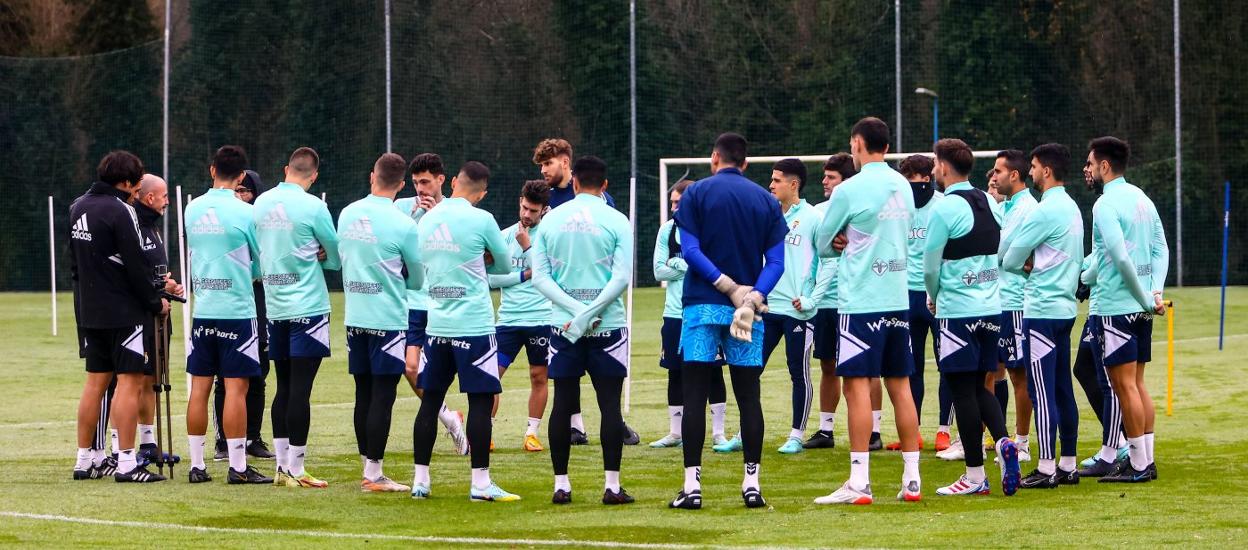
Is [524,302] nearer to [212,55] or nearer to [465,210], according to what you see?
[465,210]

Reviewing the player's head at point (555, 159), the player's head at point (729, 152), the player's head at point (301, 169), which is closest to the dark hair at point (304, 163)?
the player's head at point (301, 169)

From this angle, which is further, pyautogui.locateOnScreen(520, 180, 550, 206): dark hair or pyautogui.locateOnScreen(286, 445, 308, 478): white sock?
pyautogui.locateOnScreen(520, 180, 550, 206): dark hair

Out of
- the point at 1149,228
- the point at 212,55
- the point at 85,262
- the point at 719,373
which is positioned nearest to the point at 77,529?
the point at 85,262

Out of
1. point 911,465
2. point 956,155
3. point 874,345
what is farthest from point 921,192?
point 911,465

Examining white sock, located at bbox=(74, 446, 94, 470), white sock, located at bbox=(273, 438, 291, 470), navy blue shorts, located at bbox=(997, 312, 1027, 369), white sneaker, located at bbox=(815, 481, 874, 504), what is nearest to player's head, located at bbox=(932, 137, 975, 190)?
navy blue shorts, located at bbox=(997, 312, 1027, 369)

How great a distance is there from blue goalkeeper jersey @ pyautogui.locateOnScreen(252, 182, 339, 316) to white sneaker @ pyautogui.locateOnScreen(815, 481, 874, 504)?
2.83 metres

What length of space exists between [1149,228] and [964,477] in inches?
67.0

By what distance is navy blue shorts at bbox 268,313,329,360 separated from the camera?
794 cm

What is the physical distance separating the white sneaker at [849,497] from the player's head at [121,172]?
4091 mm

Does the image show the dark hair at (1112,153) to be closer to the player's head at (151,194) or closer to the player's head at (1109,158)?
the player's head at (1109,158)

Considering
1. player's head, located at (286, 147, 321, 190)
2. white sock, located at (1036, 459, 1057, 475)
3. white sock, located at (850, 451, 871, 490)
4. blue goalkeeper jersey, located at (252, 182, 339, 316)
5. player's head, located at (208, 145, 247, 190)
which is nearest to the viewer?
white sock, located at (850, 451, 871, 490)

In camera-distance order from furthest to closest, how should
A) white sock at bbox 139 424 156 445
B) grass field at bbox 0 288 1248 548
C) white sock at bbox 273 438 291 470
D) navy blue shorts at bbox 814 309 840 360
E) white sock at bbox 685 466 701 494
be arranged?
navy blue shorts at bbox 814 309 840 360 → white sock at bbox 139 424 156 445 → white sock at bbox 273 438 291 470 → white sock at bbox 685 466 701 494 → grass field at bbox 0 288 1248 548

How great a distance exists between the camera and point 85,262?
26.9 ft

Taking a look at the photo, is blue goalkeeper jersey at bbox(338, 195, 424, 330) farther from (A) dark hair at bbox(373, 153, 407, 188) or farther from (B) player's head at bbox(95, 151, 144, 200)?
(B) player's head at bbox(95, 151, 144, 200)
